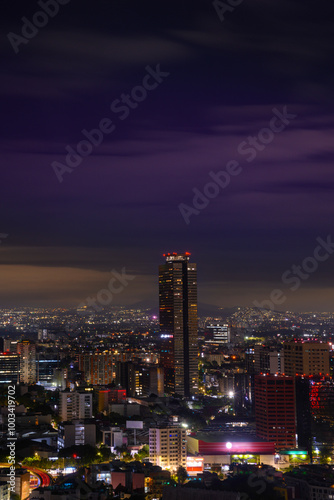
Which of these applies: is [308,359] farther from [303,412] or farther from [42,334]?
[42,334]

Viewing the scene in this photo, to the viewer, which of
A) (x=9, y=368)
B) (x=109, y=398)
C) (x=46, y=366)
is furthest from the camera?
(x=46, y=366)

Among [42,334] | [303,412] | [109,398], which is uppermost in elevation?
[42,334]

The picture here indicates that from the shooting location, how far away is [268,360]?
2805 cm

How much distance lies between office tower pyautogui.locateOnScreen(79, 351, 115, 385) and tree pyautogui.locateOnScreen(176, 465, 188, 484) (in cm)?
1486

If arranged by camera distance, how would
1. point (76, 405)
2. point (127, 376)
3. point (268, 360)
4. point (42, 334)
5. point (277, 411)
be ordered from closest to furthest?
point (277, 411), point (76, 405), point (268, 360), point (127, 376), point (42, 334)

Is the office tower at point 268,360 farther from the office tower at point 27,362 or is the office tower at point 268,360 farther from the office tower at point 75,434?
the office tower at point 75,434

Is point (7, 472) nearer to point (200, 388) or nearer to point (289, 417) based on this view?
point (289, 417)

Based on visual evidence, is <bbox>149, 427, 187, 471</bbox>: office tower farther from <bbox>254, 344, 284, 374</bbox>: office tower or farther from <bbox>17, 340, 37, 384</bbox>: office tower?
<bbox>17, 340, 37, 384</bbox>: office tower

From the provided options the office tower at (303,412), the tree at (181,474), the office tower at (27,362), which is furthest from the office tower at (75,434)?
the office tower at (27,362)

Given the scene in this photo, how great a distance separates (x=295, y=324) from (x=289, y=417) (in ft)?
90.5

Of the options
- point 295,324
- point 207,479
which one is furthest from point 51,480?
point 295,324

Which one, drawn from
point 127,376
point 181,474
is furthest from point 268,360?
point 181,474

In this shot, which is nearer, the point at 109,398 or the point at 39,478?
the point at 39,478

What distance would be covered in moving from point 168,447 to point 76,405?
18.3 ft
